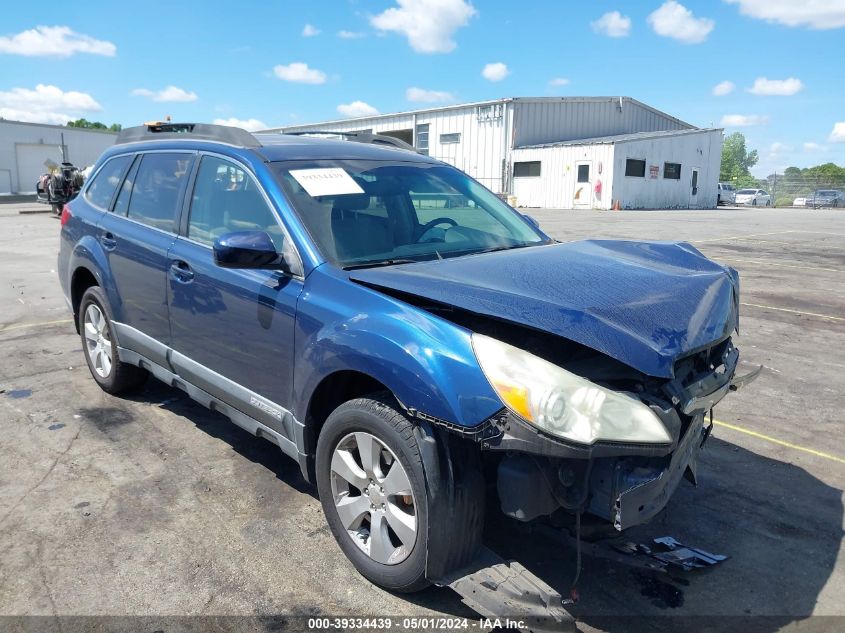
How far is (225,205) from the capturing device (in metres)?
3.76

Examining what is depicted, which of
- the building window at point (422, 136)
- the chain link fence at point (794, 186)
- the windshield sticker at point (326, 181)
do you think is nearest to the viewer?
the windshield sticker at point (326, 181)

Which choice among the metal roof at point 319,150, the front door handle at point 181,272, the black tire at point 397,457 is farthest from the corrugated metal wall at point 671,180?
the black tire at point 397,457

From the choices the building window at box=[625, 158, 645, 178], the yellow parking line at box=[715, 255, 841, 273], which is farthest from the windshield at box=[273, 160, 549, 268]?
the building window at box=[625, 158, 645, 178]

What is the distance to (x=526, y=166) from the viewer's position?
36156 millimetres

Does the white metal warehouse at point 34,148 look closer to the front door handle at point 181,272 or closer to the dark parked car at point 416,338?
the front door handle at point 181,272

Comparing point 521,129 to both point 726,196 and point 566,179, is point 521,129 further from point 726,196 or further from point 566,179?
point 726,196

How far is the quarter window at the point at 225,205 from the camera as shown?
3.47 m

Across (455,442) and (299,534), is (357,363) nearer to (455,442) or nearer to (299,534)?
(455,442)

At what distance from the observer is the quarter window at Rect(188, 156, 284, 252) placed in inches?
137

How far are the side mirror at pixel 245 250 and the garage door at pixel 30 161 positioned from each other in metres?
48.0

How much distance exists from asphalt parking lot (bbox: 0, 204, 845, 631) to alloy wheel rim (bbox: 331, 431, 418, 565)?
220mm

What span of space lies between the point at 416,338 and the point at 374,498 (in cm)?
75

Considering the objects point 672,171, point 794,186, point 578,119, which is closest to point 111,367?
point 578,119

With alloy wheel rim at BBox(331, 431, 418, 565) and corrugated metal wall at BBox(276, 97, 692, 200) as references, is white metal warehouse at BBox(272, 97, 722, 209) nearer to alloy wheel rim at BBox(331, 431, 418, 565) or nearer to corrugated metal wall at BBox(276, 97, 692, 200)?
corrugated metal wall at BBox(276, 97, 692, 200)
